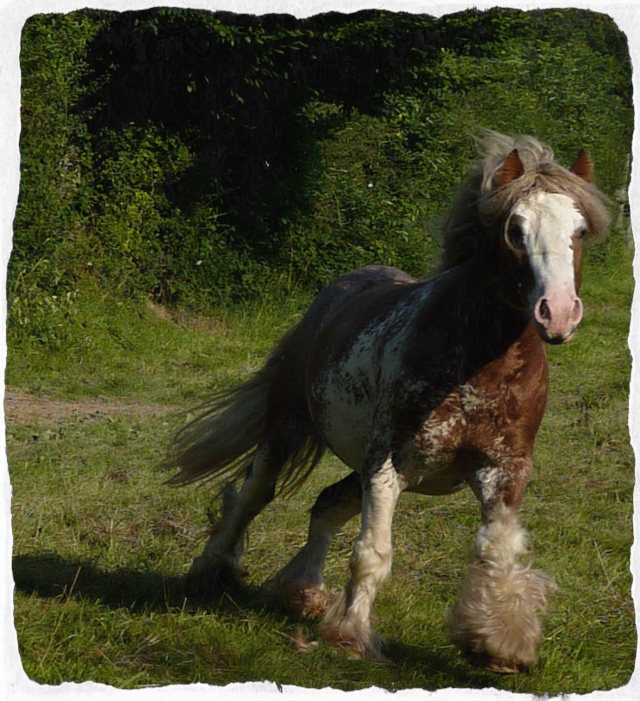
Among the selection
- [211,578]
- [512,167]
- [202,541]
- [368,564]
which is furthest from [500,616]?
[202,541]

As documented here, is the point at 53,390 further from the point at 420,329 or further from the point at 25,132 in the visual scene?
the point at 420,329

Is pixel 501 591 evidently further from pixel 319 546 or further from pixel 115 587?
pixel 115 587

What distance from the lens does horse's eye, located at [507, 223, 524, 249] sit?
391cm

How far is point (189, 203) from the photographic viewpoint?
13258 mm

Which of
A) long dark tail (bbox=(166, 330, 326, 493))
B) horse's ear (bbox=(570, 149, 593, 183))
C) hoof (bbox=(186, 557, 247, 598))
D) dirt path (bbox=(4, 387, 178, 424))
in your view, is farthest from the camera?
dirt path (bbox=(4, 387, 178, 424))

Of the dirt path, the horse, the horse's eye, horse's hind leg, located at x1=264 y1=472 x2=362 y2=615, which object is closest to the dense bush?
the dirt path

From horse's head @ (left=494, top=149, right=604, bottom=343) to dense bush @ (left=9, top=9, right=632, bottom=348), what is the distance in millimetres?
7493

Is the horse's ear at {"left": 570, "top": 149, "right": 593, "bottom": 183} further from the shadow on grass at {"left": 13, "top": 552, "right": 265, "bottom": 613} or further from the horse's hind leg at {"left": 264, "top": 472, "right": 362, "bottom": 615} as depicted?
the shadow on grass at {"left": 13, "top": 552, "right": 265, "bottom": 613}

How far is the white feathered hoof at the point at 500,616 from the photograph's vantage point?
4148 millimetres

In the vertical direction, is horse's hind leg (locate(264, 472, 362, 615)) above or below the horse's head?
below

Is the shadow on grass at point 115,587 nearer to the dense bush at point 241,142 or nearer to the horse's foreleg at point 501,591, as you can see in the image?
the horse's foreleg at point 501,591

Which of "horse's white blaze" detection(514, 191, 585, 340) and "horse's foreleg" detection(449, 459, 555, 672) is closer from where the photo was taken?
"horse's white blaze" detection(514, 191, 585, 340)

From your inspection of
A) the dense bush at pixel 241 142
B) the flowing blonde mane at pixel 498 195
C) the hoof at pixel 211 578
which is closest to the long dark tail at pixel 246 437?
the hoof at pixel 211 578

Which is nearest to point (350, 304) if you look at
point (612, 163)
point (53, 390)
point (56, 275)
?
point (53, 390)
